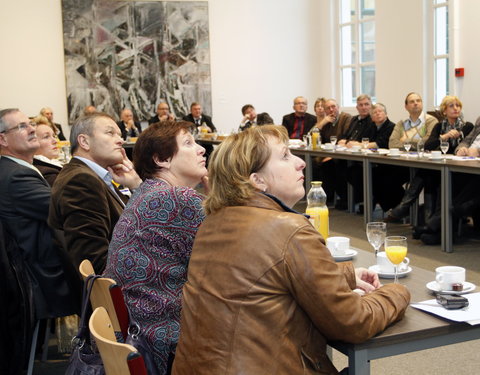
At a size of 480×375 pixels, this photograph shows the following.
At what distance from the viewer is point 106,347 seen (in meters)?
1.42

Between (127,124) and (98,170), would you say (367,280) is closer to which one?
(98,170)

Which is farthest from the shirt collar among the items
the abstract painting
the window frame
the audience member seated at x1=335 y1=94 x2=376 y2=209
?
the window frame

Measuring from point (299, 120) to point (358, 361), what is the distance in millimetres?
8273

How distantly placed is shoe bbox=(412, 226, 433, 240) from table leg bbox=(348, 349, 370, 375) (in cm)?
437

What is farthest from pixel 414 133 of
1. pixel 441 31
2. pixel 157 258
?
pixel 157 258

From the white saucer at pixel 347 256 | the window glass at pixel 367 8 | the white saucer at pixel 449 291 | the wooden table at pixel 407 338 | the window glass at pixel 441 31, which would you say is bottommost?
the wooden table at pixel 407 338

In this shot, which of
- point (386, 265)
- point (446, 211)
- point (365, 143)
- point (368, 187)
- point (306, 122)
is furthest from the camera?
point (306, 122)

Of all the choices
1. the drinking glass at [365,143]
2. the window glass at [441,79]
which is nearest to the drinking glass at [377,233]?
the drinking glass at [365,143]

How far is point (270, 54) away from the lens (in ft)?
40.7

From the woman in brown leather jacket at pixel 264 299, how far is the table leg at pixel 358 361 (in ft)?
0.15

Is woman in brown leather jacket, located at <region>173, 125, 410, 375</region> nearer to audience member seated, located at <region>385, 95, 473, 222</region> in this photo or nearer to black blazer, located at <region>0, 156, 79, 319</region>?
black blazer, located at <region>0, 156, 79, 319</region>

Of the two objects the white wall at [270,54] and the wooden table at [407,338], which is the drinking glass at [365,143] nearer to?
the white wall at [270,54]

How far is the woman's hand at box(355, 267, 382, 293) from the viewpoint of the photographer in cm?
194

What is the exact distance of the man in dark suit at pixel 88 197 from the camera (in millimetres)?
2652
